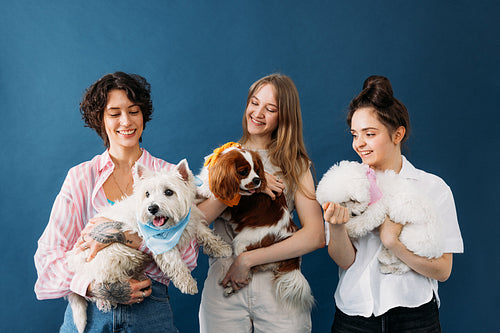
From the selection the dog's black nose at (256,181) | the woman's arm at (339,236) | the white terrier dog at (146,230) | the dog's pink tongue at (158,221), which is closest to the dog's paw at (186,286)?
the white terrier dog at (146,230)

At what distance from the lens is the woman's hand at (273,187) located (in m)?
2.17

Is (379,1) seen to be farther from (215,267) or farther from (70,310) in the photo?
(70,310)

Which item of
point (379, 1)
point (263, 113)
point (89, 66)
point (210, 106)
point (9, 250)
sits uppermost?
point (379, 1)

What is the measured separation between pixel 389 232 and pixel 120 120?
1.41 metres

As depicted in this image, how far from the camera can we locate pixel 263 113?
7.44 ft

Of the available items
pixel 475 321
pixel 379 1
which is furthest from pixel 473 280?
pixel 379 1

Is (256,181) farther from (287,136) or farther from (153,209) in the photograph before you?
(153,209)

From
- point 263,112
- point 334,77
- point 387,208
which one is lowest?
point 387,208

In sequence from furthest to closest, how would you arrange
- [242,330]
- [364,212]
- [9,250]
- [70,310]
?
[9,250], [242,330], [364,212], [70,310]

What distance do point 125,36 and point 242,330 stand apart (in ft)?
7.51

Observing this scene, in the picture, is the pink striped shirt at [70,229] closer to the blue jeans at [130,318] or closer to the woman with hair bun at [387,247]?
the blue jeans at [130,318]

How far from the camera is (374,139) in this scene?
200 centimetres

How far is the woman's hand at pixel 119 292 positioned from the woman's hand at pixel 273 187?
0.83 metres

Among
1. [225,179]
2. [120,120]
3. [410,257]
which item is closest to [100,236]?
[120,120]
